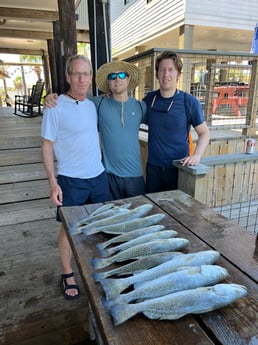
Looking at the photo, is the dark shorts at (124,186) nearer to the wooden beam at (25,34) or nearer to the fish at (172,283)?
the fish at (172,283)

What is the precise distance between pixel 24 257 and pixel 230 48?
1322 cm

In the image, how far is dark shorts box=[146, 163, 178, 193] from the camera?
6.94ft

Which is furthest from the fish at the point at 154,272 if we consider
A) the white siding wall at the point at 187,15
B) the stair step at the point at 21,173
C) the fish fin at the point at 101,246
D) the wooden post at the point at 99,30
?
the white siding wall at the point at 187,15

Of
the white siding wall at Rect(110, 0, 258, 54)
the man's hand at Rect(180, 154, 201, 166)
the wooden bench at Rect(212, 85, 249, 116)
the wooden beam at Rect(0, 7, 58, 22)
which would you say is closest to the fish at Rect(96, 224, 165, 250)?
the man's hand at Rect(180, 154, 201, 166)

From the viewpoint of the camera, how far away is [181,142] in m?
2.08

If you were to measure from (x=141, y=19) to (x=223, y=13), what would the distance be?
314cm

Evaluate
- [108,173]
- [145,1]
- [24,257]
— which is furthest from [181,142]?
[145,1]

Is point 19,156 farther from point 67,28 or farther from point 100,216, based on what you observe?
point 100,216

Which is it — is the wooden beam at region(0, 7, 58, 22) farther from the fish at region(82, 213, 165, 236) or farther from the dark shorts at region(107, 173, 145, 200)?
the fish at region(82, 213, 165, 236)

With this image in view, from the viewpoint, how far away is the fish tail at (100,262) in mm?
1075

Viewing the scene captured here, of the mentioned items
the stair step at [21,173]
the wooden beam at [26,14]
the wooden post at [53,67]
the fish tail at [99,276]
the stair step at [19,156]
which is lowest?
the stair step at [21,173]

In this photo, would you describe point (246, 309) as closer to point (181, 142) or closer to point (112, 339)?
point (112, 339)

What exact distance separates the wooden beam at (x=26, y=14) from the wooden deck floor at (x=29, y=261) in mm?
3724

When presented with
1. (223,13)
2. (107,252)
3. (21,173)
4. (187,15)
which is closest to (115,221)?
(107,252)
